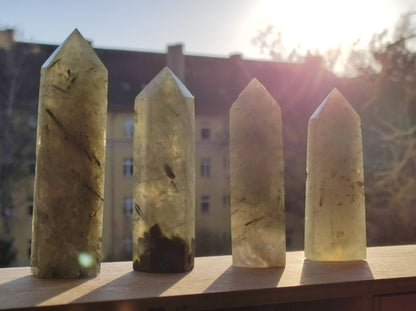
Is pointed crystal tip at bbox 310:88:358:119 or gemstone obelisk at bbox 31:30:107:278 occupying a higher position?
pointed crystal tip at bbox 310:88:358:119

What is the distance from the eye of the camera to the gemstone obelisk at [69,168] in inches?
40.2

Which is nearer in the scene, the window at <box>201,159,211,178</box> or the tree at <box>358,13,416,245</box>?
the tree at <box>358,13,416,245</box>

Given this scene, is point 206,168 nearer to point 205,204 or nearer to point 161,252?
point 205,204

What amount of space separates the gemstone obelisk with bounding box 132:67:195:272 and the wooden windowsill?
0.05m

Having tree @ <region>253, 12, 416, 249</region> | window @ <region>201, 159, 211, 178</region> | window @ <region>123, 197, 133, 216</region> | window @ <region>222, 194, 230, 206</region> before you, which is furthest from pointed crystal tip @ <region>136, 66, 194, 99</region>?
window @ <region>201, 159, 211, 178</region>

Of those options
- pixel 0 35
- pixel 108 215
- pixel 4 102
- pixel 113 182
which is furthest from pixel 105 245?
pixel 0 35

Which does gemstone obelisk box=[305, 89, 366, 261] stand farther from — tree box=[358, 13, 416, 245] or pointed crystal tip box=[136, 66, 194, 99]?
tree box=[358, 13, 416, 245]

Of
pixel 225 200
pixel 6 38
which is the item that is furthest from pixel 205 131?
pixel 6 38

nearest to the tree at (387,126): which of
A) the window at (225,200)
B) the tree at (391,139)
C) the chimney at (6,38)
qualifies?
the tree at (391,139)

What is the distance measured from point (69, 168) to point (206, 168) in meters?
7.72

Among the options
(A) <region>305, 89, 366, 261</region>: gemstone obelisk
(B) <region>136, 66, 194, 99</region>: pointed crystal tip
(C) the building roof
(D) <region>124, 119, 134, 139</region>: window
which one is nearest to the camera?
(B) <region>136, 66, 194, 99</region>: pointed crystal tip

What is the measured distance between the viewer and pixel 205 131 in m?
8.79

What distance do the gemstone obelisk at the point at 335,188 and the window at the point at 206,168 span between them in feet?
24.3

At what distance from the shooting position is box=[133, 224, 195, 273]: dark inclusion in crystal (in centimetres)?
111
